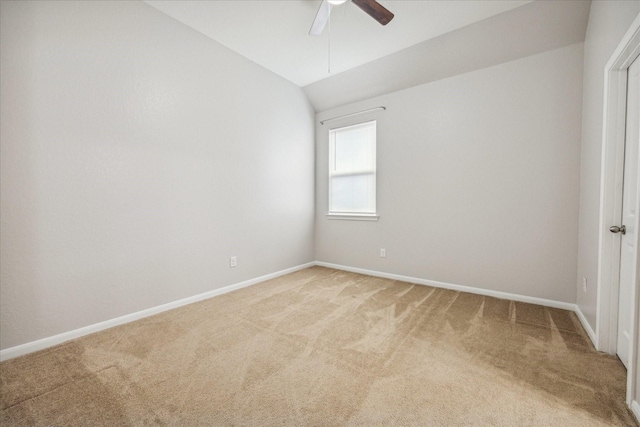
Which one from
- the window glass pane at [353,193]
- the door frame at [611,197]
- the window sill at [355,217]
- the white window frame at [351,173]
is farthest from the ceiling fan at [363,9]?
the window sill at [355,217]

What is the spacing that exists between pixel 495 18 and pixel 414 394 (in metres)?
3.23

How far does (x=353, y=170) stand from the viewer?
397 cm

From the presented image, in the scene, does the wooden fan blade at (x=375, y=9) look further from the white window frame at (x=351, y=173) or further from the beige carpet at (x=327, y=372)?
the beige carpet at (x=327, y=372)

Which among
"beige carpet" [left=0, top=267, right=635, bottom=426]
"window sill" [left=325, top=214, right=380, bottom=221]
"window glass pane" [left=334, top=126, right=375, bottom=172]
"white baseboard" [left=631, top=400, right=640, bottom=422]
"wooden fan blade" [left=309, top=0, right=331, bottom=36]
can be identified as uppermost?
"wooden fan blade" [left=309, top=0, right=331, bottom=36]

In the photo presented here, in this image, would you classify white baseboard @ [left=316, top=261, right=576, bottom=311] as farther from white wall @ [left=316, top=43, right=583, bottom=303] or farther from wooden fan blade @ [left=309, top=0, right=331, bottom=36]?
wooden fan blade @ [left=309, top=0, right=331, bottom=36]

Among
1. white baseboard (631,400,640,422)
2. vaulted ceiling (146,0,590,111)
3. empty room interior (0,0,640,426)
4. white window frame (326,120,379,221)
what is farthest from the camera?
white window frame (326,120,379,221)

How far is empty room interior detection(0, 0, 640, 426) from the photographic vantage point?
1468 millimetres

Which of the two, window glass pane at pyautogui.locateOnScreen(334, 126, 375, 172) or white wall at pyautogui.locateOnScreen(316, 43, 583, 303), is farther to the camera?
window glass pane at pyautogui.locateOnScreen(334, 126, 375, 172)

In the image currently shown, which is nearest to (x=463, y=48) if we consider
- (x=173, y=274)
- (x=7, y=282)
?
(x=173, y=274)

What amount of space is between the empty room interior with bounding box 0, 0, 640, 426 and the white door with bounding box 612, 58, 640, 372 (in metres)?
0.02

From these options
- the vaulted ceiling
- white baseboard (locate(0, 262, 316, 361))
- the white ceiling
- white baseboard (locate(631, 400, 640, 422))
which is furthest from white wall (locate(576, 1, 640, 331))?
white baseboard (locate(0, 262, 316, 361))

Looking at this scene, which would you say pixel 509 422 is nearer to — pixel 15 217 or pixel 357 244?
pixel 357 244

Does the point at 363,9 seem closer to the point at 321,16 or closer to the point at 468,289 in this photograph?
the point at 321,16

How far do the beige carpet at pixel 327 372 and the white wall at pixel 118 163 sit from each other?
16.3 inches
